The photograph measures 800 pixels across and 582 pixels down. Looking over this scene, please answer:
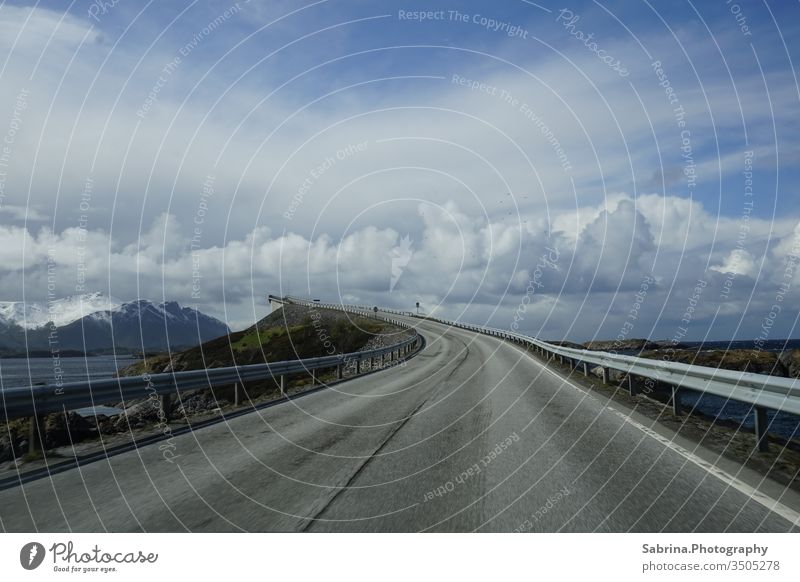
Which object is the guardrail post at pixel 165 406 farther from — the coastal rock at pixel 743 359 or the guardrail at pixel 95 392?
the coastal rock at pixel 743 359

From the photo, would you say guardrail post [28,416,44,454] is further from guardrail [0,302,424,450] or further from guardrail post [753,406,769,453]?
guardrail post [753,406,769,453]

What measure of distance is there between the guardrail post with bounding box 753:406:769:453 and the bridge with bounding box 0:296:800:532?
3cm

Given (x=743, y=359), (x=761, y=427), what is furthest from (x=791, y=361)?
(x=761, y=427)

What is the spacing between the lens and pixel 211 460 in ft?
23.1

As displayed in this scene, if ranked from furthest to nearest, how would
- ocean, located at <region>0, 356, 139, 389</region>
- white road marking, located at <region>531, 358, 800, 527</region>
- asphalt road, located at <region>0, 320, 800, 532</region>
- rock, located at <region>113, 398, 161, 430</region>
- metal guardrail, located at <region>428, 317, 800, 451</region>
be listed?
1. rock, located at <region>113, 398, 161, 430</region>
2. ocean, located at <region>0, 356, 139, 389</region>
3. metal guardrail, located at <region>428, 317, 800, 451</region>
4. white road marking, located at <region>531, 358, 800, 527</region>
5. asphalt road, located at <region>0, 320, 800, 532</region>

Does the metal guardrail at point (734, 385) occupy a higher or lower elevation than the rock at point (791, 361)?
higher

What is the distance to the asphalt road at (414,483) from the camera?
4.51 m

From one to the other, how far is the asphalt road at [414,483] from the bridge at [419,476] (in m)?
0.02

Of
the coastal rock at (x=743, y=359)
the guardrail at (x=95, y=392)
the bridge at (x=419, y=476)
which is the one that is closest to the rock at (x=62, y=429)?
the guardrail at (x=95, y=392)

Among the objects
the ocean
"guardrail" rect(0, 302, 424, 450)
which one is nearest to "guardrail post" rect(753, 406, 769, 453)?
the ocean

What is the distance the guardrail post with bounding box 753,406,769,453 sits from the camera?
7.25 meters

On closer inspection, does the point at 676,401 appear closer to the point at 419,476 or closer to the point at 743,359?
the point at 419,476

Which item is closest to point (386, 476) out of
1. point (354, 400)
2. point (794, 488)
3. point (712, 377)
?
point (794, 488)
